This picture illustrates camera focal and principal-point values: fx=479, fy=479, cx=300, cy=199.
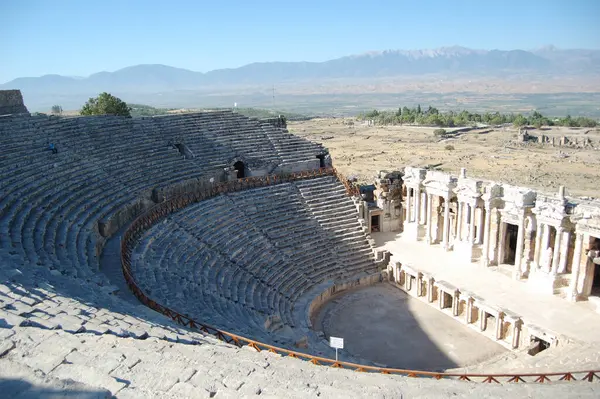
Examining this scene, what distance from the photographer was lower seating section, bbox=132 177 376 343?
16.5 m

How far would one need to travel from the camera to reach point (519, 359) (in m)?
18.1

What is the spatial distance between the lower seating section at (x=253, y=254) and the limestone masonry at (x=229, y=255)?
0.28 ft

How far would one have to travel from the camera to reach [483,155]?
63.3 metres

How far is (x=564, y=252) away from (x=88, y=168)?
21.6m

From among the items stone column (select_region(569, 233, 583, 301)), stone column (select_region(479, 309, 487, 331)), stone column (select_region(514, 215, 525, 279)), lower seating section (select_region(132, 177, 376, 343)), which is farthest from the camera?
stone column (select_region(514, 215, 525, 279))

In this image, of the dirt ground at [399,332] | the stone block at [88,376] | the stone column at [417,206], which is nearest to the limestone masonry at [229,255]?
the stone block at [88,376]

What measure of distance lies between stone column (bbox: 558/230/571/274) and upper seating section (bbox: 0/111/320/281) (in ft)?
51.7

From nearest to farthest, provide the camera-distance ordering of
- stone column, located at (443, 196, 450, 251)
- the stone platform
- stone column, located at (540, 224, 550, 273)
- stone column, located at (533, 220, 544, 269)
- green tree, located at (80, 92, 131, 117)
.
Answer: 1. the stone platform
2. stone column, located at (540, 224, 550, 273)
3. stone column, located at (533, 220, 544, 269)
4. stone column, located at (443, 196, 450, 251)
5. green tree, located at (80, 92, 131, 117)

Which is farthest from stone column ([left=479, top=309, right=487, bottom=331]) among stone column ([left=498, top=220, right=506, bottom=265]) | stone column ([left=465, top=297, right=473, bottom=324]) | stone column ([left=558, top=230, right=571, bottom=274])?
stone column ([left=498, top=220, right=506, bottom=265])

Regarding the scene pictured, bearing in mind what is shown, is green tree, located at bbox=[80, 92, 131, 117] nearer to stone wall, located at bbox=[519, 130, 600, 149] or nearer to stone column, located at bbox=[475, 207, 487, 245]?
stone column, located at bbox=[475, 207, 487, 245]

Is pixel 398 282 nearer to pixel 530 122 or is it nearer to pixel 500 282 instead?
pixel 500 282

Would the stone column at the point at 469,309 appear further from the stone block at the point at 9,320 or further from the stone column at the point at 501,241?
the stone block at the point at 9,320

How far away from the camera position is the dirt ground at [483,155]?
49109 mm

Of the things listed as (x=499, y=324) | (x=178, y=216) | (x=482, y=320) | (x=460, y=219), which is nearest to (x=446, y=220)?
(x=460, y=219)
